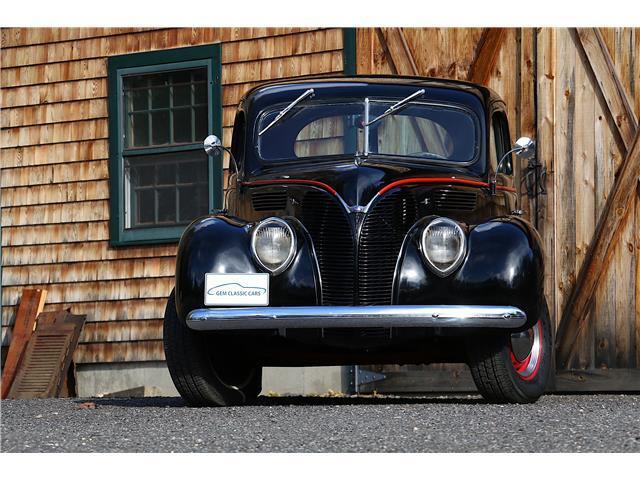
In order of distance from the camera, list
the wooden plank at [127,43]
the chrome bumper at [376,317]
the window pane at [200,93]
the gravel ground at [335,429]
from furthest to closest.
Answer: the window pane at [200,93] → the wooden plank at [127,43] → the chrome bumper at [376,317] → the gravel ground at [335,429]

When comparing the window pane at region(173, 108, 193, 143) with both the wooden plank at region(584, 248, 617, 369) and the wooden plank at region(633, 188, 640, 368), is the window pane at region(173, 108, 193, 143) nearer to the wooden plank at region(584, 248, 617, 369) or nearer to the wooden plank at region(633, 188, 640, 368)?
the wooden plank at region(584, 248, 617, 369)

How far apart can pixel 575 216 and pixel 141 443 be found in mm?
5196

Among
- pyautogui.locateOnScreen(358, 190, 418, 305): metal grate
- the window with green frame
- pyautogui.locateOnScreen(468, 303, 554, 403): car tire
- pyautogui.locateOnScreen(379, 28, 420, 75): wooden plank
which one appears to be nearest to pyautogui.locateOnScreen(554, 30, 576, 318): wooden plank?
pyautogui.locateOnScreen(379, 28, 420, 75): wooden plank

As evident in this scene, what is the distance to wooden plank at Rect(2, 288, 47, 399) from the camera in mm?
10797

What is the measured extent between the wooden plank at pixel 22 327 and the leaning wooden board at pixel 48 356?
97mm

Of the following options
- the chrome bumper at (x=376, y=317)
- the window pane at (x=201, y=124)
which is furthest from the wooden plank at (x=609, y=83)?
the chrome bumper at (x=376, y=317)

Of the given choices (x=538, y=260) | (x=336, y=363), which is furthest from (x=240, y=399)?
(x=538, y=260)

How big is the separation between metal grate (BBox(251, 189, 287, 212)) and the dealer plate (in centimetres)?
59

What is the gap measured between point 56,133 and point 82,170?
1.54ft

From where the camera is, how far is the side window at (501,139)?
7.51m

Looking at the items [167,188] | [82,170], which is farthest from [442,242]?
[82,170]

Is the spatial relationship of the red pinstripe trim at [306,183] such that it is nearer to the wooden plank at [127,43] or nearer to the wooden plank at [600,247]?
the wooden plank at [600,247]

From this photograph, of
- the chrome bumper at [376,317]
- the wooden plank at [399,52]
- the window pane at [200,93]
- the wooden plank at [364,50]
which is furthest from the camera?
the window pane at [200,93]

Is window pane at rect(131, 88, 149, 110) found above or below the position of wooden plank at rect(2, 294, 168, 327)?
above
